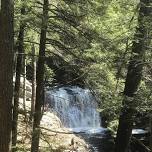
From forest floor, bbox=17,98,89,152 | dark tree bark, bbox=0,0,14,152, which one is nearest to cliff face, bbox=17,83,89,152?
forest floor, bbox=17,98,89,152

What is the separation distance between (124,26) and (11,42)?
502 centimetres

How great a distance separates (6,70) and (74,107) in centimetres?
1534

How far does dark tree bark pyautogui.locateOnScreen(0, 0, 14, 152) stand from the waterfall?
13.7m

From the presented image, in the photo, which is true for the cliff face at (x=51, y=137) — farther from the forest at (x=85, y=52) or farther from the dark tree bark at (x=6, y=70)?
the dark tree bark at (x=6, y=70)

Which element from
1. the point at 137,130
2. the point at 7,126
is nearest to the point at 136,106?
the point at 7,126

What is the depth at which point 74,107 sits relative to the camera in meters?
23.3

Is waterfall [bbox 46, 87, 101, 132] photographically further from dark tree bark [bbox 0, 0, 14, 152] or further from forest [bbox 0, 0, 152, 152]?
dark tree bark [bbox 0, 0, 14, 152]

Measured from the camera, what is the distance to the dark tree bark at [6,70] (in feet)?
26.4

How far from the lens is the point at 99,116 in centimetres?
2414

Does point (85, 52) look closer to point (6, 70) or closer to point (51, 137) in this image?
point (6, 70)

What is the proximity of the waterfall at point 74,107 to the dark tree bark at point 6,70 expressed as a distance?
45.0 feet

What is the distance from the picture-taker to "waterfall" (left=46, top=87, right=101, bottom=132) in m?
22.6

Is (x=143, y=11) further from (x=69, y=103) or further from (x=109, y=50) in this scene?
(x=69, y=103)

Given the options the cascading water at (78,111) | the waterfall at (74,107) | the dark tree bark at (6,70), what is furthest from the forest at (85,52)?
the waterfall at (74,107)
